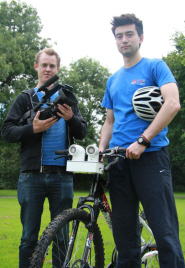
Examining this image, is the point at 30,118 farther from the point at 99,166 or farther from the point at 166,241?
the point at 166,241

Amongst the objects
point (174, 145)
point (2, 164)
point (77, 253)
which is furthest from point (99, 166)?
point (2, 164)

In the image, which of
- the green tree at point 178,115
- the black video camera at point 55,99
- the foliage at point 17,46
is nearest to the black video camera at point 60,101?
the black video camera at point 55,99

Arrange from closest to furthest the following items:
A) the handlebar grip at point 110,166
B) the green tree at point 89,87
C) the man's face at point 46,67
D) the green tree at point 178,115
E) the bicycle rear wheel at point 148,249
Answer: the handlebar grip at point 110,166, the man's face at point 46,67, the bicycle rear wheel at point 148,249, the green tree at point 178,115, the green tree at point 89,87

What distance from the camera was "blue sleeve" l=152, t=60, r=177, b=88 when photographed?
2.65 m

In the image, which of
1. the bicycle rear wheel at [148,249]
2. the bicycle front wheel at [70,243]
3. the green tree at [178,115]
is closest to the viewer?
the bicycle front wheel at [70,243]

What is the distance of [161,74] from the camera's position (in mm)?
2707

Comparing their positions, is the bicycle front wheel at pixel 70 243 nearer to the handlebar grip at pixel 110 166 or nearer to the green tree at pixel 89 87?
the handlebar grip at pixel 110 166

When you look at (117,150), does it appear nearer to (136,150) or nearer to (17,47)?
(136,150)

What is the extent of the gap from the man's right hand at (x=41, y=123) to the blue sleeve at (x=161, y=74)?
0.99 meters

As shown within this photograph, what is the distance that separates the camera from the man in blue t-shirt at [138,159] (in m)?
2.59

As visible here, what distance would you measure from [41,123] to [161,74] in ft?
3.79

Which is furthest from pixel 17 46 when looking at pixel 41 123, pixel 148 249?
pixel 148 249

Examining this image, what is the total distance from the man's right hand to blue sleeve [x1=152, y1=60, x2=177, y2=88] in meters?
0.99

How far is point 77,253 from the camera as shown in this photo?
8.95 feet
